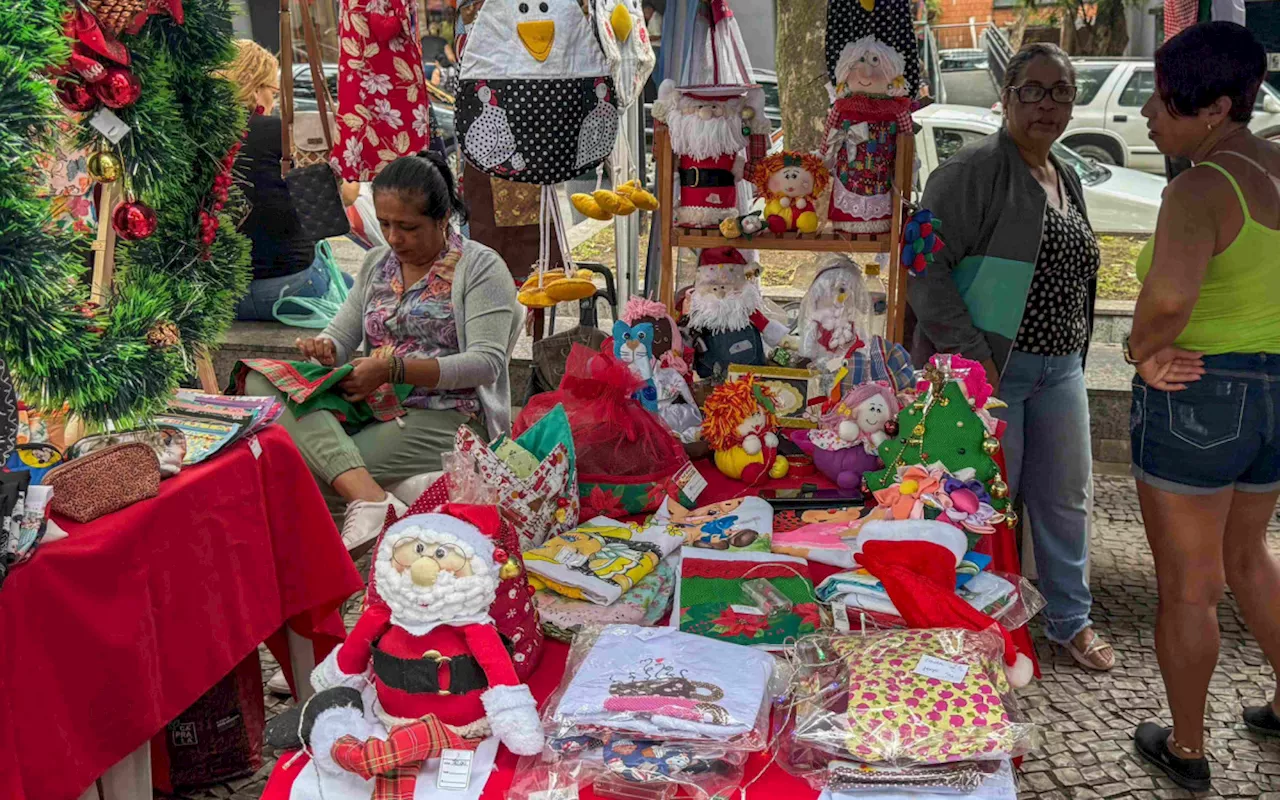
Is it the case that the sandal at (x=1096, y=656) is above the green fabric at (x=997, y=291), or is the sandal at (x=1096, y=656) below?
below

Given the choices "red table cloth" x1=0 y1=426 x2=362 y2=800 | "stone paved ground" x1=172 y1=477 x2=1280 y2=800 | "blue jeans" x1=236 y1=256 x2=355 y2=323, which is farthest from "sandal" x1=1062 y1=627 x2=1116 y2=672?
"blue jeans" x1=236 y1=256 x2=355 y2=323

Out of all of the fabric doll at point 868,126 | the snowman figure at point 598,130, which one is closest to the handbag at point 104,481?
the snowman figure at point 598,130

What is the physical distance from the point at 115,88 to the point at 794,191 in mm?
1702

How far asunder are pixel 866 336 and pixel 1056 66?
85 centimetres

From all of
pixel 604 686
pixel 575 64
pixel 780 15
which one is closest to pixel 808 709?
pixel 604 686

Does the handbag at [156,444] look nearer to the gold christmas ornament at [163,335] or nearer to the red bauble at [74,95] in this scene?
the gold christmas ornament at [163,335]

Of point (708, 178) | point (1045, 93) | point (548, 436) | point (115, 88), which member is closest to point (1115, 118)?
point (1045, 93)

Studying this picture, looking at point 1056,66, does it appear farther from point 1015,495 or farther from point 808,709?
point 808,709

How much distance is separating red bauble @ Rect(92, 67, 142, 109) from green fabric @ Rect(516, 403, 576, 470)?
96 cm

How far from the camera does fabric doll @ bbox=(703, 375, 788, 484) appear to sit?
2.52 metres

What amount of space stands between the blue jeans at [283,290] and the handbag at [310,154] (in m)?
0.20

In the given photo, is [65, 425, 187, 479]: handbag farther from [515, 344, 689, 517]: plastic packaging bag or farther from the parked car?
the parked car

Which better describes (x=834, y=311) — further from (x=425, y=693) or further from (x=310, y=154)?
(x=310, y=154)

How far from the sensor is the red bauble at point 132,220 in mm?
2029
